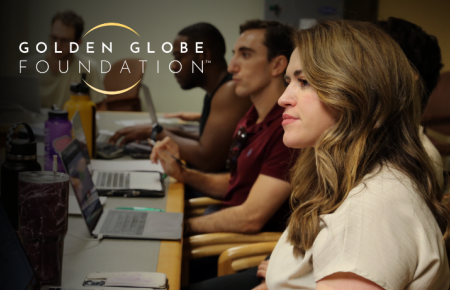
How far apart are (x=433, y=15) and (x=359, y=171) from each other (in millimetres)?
3440

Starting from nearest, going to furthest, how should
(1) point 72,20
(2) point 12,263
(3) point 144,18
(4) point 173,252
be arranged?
(2) point 12,263 < (4) point 173,252 < (1) point 72,20 < (3) point 144,18

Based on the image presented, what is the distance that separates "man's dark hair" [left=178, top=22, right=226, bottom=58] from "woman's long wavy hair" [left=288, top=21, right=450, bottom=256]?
1.88m

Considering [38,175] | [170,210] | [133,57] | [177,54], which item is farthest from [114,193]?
[133,57]

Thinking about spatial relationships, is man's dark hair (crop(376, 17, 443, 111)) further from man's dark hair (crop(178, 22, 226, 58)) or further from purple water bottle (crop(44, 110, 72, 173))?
man's dark hair (crop(178, 22, 226, 58))

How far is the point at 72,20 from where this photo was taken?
4.02 m

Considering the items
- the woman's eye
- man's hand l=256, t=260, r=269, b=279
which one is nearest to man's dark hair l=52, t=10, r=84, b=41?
man's hand l=256, t=260, r=269, b=279

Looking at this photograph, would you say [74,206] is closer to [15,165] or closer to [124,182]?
[124,182]

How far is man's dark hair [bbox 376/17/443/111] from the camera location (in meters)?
1.38

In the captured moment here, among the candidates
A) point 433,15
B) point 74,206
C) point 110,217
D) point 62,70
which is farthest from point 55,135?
point 433,15

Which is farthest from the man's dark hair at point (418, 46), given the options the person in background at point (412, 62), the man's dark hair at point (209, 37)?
the man's dark hair at point (209, 37)

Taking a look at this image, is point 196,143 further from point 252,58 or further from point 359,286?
point 359,286

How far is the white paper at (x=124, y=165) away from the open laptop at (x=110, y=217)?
515 millimetres

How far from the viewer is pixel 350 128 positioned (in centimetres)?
79

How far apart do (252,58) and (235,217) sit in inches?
27.3
